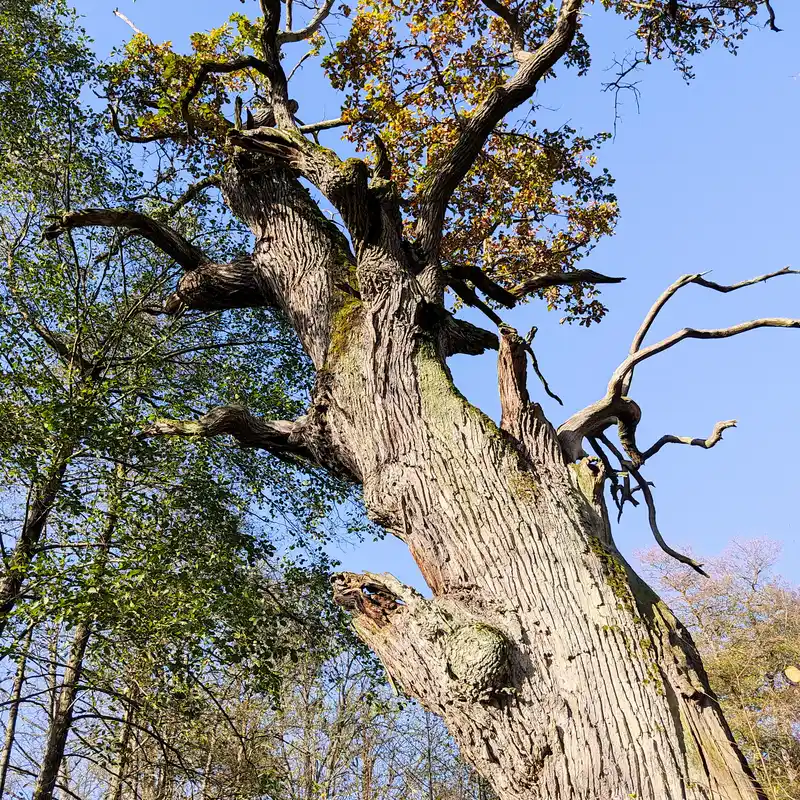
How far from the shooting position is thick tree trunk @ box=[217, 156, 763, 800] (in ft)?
10.3

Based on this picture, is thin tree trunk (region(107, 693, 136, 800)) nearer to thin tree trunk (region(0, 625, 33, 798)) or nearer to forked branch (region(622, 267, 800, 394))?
thin tree trunk (region(0, 625, 33, 798))

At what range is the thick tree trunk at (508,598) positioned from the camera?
313cm

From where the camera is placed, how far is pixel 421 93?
31.4 ft

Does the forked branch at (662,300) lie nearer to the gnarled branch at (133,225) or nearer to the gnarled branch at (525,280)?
the gnarled branch at (525,280)

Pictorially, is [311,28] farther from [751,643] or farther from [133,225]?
[751,643]

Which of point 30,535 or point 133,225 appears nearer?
point 30,535

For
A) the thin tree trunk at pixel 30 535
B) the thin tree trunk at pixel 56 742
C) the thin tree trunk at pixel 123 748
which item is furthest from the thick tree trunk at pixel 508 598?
the thin tree trunk at pixel 56 742

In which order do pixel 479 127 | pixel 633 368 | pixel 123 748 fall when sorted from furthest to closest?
pixel 123 748 → pixel 479 127 → pixel 633 368

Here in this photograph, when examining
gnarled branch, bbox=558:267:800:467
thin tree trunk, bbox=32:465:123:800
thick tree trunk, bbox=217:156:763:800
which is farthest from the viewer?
Answer: thin tree trunk, bbox=32:465:123:800

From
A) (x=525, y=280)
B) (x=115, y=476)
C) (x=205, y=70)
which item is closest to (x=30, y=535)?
(x=115, y=476)

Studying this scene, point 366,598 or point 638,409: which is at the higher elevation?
point 638,409

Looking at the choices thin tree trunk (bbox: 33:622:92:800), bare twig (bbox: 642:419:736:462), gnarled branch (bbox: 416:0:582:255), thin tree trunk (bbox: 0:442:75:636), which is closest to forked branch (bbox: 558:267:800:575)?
bare twig (bbox: 642:419:736:462)

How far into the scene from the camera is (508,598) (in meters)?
3.59

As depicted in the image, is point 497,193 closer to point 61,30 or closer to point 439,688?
point 61,30
